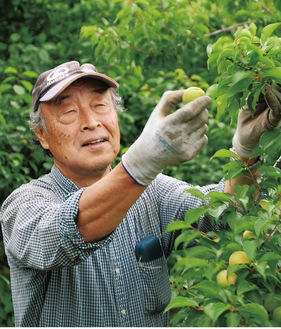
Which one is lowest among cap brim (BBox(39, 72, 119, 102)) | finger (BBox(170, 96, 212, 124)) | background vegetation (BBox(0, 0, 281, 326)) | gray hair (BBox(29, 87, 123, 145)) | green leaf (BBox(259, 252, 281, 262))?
background vegetation (BBox(0, 0, 281, 326))

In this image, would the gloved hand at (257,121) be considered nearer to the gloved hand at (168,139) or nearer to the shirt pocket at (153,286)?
the gloved hand at (168,139)

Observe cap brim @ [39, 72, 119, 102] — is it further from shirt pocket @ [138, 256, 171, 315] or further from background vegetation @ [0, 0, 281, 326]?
background vegetation @ [0, 0, 281, 326]

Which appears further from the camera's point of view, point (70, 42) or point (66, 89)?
point (70, 42)

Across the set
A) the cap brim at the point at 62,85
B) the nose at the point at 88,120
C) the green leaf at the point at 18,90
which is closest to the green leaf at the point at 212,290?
the nose at the point at 88,120

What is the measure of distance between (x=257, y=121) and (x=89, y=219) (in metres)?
0.58

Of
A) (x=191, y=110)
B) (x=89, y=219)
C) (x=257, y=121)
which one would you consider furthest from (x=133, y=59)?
(x=191, y=110)

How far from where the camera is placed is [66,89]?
262cm

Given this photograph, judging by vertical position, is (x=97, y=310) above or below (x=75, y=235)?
below

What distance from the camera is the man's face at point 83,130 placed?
8.34 feet

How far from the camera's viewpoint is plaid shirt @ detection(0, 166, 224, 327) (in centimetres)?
242

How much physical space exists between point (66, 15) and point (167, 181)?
369 cm

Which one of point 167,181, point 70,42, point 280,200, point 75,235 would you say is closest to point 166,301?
point 167,181

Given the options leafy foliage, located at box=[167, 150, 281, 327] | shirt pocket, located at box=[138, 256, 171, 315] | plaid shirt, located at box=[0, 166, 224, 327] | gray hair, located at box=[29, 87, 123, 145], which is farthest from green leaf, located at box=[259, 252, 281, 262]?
gray hair, located at box=[29, 87, 123, 145]

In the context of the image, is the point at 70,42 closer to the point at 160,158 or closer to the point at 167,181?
the point at 167,181
